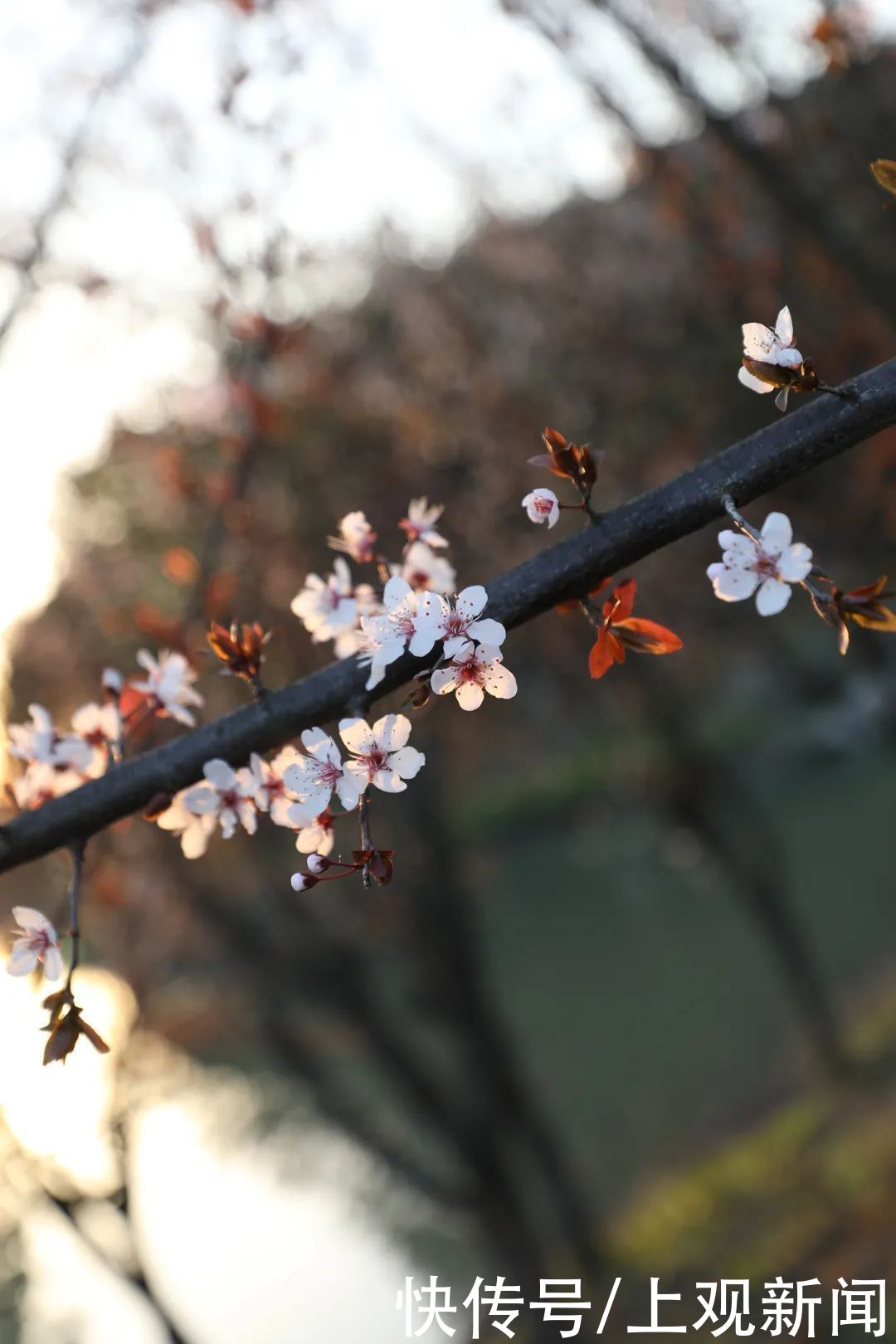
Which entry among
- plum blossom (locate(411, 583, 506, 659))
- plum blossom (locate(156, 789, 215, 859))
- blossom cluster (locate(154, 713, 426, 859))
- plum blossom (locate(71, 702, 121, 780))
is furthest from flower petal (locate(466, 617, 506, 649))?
plum blossom (locate(71, 702, 121, 780))

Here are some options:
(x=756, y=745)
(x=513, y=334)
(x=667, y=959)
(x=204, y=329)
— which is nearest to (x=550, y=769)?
(x=756, y=745)

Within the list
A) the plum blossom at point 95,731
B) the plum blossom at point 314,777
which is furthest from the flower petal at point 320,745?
the plum blossom at point 95,731

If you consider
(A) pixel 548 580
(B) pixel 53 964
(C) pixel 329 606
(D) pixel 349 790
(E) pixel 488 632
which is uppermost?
(C) pixel 329 606

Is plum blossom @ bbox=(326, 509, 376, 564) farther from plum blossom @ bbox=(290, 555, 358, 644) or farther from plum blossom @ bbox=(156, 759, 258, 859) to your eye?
plum blossom @ bbox=(156, 759, 258, 859)

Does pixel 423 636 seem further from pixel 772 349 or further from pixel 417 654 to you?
pixel 772 349

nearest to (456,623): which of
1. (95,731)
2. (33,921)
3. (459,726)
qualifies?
(33,921)

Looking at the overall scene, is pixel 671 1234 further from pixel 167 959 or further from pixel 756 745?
pixel 756 745
